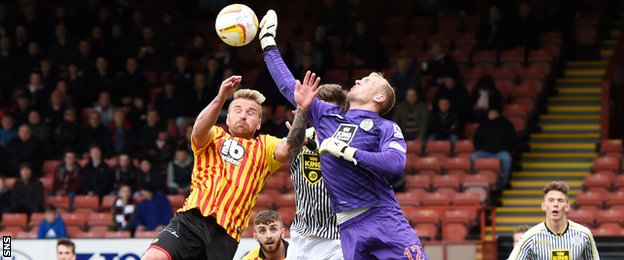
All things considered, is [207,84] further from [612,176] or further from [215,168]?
[215,168]

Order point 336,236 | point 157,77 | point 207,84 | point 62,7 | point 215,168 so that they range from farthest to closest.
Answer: point 62,7
point 157,77
point 207,84
point 336,236
point 215,168

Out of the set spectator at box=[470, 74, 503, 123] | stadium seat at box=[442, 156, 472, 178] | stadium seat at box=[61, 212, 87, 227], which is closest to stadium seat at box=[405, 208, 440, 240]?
stadium seat at box=[442, 156, 472, 178]

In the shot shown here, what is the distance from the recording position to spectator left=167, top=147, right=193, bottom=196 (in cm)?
1995

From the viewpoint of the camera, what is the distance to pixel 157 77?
77.5 ft

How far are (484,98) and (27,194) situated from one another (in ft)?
24.5

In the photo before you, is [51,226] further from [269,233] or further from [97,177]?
[269,233]

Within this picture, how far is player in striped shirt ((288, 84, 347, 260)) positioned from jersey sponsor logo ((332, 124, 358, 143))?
3.87 feet

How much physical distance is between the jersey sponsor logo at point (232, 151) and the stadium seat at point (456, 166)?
10381 millimetres

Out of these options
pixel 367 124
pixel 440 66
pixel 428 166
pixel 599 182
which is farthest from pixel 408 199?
pixel 367 124

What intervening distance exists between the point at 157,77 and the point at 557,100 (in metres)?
7.25

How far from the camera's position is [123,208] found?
63.4 feet

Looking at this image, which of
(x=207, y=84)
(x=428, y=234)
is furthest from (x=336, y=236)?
(x=207, y=84)

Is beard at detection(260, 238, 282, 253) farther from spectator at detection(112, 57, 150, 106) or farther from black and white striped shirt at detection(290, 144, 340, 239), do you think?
spectator at detection(112, 57, 150, 106)

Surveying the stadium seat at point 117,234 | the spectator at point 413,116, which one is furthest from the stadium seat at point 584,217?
the stadium seat at point 117,234
